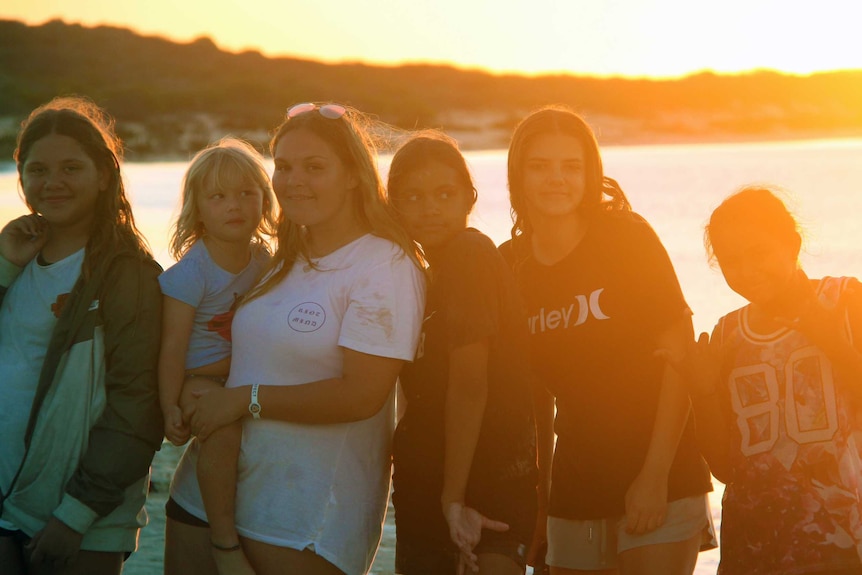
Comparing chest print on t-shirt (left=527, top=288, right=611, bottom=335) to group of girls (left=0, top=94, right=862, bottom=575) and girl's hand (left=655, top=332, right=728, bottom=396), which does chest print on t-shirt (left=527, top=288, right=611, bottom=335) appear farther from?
girl's hand (left=655, top=332, right=728, bottom=396)

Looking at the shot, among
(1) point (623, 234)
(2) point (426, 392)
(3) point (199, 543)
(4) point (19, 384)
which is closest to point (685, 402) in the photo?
(1) point (623, 234)

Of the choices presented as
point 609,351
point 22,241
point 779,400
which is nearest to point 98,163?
point 22,241

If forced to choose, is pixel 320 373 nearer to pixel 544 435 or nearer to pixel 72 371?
pixel 72 371

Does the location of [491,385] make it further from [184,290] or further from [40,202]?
[40,202]

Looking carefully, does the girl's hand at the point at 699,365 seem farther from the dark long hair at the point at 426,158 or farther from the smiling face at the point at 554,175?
the dark long hair at the point at 426,158

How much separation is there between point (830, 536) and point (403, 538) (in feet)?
3.92

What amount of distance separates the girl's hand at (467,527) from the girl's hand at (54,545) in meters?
1.06

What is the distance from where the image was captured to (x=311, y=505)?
291 centimetres

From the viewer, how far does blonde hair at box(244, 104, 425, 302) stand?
3.08 metres

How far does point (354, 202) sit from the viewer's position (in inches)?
123

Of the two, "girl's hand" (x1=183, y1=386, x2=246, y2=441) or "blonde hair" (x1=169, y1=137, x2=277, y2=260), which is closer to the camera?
"girl's hand" (x1=183, y1=386, x2=246, y2=441)

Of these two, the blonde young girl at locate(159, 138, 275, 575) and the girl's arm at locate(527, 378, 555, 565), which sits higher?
the blonde young girl at locate(159, 138, 275, 575)

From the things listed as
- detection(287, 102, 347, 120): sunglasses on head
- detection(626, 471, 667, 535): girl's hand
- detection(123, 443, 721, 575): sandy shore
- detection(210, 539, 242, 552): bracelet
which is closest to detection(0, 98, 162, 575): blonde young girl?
detection(210, 539, 242, 552): bracelet

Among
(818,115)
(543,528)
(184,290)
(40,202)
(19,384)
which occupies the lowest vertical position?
(543,528)
